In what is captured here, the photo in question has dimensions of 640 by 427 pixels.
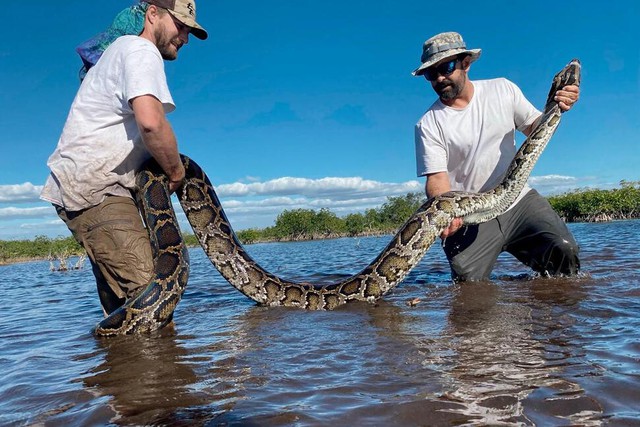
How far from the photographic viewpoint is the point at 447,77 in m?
7.79

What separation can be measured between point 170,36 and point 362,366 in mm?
4149

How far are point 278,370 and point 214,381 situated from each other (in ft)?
1.74

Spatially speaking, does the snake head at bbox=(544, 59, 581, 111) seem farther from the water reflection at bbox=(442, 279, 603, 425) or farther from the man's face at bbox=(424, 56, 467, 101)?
the water reflection at bbox=(442, 279, 603, 425)

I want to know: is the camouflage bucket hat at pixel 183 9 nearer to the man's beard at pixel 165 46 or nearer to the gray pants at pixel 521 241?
the man's beard at pixel 165 46

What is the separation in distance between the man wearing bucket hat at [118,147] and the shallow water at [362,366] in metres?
0.98

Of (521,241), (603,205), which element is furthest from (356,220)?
(521,241)

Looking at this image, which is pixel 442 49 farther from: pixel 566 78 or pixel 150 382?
pixel 150 382

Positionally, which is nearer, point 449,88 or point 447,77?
point 447,77

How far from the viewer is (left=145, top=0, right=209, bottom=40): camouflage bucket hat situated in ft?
17.9

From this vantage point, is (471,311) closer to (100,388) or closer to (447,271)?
(100,388)

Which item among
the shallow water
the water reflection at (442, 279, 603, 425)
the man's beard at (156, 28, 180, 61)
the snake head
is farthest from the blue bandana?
the snake head

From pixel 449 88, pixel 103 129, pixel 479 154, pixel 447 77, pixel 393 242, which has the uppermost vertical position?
pixel 447 77

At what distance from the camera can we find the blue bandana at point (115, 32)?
5746 millimetres

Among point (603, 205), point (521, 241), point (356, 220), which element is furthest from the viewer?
point (356, 220)
